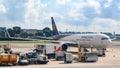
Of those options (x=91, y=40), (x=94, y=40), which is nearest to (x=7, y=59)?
(x=94, y=40)

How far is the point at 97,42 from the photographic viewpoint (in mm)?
63500

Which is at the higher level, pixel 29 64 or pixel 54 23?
pixel 54 23

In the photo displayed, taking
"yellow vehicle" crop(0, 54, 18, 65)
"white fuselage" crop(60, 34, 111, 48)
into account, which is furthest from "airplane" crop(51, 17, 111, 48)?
"yellow vehicle" crop(0, 54, 18, 65)

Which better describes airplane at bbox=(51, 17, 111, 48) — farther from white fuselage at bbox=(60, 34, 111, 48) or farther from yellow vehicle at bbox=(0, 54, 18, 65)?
yellow vehicle at bbox=(0, 54, 18, 65)

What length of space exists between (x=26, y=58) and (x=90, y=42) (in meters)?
22.5

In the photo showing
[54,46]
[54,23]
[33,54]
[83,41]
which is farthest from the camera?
[54,23]

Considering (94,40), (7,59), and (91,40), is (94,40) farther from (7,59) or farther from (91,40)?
(7,59)

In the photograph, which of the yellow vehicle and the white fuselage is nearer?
the yellow vehicle

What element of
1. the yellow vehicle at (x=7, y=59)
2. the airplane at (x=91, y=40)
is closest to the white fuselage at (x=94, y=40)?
the airplane at (x=91, y=40)

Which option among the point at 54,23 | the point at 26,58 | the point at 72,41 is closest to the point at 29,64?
the point at 26,58

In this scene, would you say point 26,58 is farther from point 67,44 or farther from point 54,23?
point 54,23

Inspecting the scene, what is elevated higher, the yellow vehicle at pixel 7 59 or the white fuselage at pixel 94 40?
the white fuselage at pixel 94 40

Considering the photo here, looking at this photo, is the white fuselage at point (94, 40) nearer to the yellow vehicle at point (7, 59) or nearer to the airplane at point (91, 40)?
the airplane at point (91, 40)

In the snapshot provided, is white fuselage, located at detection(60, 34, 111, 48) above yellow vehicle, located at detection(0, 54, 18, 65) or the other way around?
above
